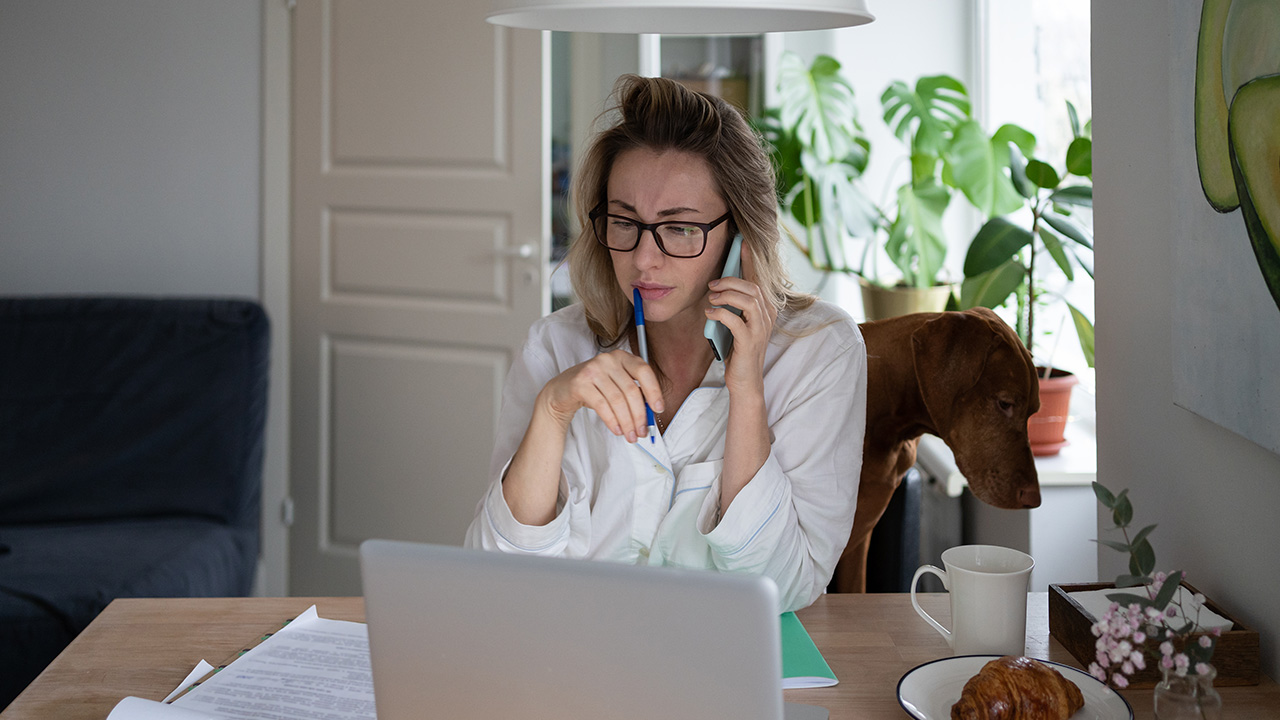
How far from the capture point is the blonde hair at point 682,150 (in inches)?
57.5

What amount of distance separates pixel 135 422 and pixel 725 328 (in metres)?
1.80

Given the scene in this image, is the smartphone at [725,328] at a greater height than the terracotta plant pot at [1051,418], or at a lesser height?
greater

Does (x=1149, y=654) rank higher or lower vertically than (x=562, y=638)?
lower

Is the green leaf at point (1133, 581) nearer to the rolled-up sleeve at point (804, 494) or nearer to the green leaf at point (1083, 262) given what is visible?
the rolled-up sleeve at point (804, 494)

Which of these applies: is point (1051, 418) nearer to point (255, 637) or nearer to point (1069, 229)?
point (1069, 229)

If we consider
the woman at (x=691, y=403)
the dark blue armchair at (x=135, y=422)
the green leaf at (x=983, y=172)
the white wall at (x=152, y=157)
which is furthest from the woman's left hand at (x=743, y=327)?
the white wall at (x=152, y=157)

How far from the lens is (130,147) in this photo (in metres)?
3.09

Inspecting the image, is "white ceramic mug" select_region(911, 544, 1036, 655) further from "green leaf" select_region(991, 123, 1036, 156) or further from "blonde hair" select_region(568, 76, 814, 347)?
"green leaf" select_region(991, 123, 1036, 156)

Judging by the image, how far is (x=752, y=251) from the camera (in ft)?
4.86

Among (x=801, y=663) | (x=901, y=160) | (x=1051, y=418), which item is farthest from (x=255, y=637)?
(x=901, y=160)

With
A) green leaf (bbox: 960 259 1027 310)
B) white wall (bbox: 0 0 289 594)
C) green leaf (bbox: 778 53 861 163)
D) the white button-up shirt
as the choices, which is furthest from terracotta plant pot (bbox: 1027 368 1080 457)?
white wall (bbox: 0 0 289 594)

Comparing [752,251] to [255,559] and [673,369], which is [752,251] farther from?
[255,559]

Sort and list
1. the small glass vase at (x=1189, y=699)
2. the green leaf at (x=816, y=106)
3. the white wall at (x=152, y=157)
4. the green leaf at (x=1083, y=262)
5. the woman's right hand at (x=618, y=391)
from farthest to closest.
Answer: the white wall at (x=152, y=157)
the green leaf at (x=816, y=106)
the green leaf at (x=1083, y=262)
the woman's right hand at (x=618, y=391)
the small glass vase at (x=1189, y=699)

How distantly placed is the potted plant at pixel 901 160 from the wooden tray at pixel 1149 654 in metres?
1.30
